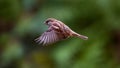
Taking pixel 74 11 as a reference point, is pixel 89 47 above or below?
below

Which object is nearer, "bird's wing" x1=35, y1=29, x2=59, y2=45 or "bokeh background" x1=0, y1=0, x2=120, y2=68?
"bird's wing" x1=35, y1=29, x2=59, y2=45

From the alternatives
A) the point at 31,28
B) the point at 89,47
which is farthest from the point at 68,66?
the point at 31,28

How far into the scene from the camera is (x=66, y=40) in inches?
115

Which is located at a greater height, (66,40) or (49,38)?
(66,40)

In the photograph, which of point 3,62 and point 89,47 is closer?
point 89,47

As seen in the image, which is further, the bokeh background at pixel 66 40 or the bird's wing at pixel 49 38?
the bokeh background at pixel 66 40

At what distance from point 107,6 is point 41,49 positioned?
54 cm

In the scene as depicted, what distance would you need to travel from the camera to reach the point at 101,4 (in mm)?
2844

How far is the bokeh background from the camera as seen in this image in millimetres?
2768

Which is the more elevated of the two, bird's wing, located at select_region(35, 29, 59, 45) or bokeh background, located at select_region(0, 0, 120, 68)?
bokeh background, located at select_region(0, 0, 120, 68)

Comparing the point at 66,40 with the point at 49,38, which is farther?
the point at 66,40

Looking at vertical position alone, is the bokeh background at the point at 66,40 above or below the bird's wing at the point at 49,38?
above

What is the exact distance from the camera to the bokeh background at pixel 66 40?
2768mm

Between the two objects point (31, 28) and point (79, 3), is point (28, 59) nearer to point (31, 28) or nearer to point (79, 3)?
point (31, 28)
